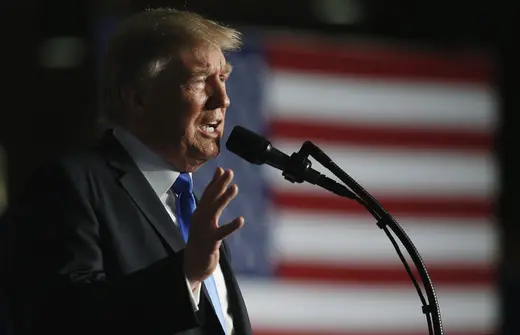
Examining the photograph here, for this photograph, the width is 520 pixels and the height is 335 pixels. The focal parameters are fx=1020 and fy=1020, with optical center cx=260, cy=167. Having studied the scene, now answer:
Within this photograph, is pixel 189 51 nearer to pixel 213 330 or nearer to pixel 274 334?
pixel 213 330

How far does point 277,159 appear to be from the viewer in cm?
142

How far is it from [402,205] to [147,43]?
7.04 feet

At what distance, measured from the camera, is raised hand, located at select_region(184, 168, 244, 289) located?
4.30 ft

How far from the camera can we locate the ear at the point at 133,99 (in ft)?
5.42

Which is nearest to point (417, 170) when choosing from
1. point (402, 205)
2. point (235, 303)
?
point (402, 205)

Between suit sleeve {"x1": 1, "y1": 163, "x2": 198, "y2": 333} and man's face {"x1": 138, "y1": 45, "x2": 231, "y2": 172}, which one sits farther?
man's face {"x1": 138, "y1": 45, "x2": 231, "y2": 172}

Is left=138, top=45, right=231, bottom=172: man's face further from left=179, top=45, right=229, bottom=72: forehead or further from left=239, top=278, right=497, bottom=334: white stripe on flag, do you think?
left=239, top=278, right=497, bottom=334: white stripe on flag

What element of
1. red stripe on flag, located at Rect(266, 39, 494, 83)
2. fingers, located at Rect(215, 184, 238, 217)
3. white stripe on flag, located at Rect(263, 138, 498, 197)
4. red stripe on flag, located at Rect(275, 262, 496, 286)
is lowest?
fingers, located at Rect(215, 184, 238, 217)

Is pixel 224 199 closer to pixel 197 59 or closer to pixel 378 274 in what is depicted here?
pixel 197 59

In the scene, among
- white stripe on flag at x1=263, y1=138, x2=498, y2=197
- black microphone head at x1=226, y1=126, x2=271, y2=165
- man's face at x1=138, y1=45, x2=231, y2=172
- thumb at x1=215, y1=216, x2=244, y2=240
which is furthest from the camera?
white stripe on flag at x1=263, y1=138, x2=498, y2=197

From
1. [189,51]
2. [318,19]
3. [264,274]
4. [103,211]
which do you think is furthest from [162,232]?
[318,19]

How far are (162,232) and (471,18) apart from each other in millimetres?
2474

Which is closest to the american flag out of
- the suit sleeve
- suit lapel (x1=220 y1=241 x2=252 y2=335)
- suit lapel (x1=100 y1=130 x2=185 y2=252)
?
suit lapel (x1=220 y1=241 x2=252 y2=335)

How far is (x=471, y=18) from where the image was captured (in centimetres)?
372
